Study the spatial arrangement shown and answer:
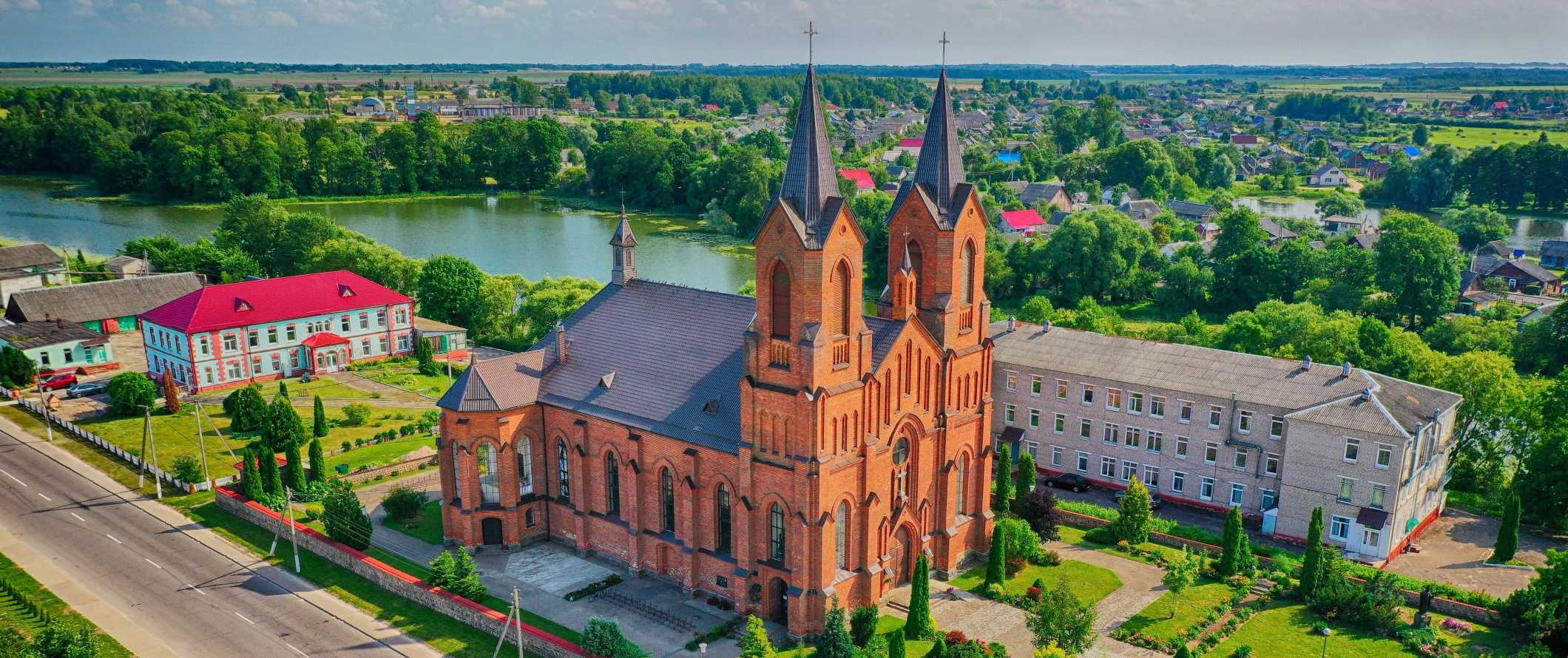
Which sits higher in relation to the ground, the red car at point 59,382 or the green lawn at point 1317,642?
the red car at point 59,382

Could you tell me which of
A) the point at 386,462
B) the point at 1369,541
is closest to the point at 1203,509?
the point at 1369,541

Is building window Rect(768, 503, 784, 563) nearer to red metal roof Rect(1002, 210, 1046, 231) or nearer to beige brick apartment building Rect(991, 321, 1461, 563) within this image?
beige brick apartment building Rect(991, 321, 1461, 563)

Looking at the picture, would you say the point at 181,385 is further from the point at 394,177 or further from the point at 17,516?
the point at 394,177

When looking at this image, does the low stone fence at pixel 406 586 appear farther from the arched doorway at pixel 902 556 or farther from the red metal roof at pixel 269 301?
the red metal roof at pixel 269 301

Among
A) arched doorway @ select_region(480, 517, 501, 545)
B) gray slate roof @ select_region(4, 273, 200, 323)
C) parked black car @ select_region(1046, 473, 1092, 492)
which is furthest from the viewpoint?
gray slate roof @ select_region(4, 273, 200, 323)

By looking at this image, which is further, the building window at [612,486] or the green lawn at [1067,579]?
the building window at [612,486]

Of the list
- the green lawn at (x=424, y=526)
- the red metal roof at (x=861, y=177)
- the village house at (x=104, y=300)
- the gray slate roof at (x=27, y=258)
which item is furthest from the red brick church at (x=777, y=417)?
the red metal roof at (x=861, y=177)

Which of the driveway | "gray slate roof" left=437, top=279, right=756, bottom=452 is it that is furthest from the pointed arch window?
the driveway
